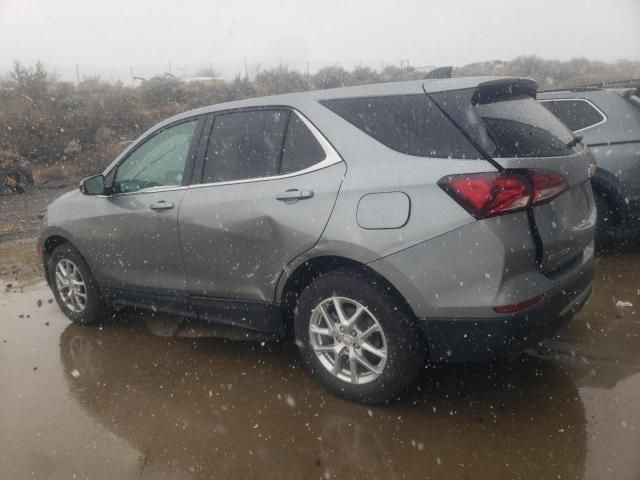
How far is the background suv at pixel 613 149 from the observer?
4980mm

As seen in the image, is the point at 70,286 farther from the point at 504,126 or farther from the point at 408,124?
the point at 504,126

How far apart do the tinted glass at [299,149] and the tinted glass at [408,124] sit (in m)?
0.22

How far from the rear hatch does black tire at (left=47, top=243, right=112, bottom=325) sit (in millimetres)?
3055

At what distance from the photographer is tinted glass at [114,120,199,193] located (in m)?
3.73

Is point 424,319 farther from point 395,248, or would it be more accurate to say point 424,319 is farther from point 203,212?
point 203,212

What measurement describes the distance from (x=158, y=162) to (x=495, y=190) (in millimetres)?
2436

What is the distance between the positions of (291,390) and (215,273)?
2.84ft

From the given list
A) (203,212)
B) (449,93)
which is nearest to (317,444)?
(203,212)

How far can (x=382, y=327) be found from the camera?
9.15ft

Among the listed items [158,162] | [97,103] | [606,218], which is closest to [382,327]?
[158,162]

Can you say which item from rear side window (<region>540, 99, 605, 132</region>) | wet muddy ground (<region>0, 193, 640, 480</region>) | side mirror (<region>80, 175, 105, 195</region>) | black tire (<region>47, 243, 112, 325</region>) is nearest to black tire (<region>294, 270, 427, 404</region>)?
wet muddy ground (<region>0, 193, 640, 480</region>)

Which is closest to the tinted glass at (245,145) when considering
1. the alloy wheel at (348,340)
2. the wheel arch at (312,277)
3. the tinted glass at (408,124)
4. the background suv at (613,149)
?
the tinted glass at (408,124)

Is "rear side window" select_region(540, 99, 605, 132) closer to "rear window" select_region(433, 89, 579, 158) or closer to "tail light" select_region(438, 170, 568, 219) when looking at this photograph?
"rear window" select_region(433, 89, 579, 158)

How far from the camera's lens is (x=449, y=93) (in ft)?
9.15
